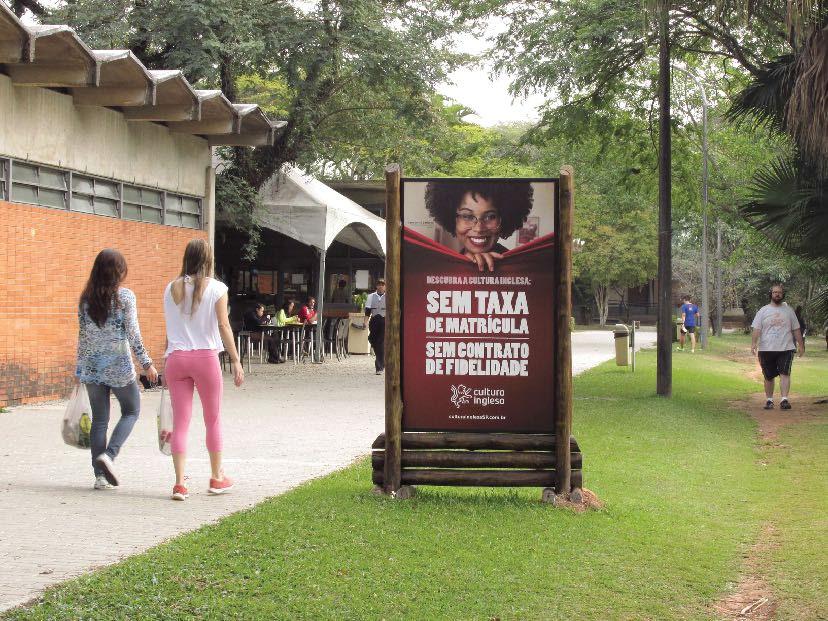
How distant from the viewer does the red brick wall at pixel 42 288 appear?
15641mm

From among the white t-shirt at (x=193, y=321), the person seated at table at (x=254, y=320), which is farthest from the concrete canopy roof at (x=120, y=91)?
the person seated at table at (x=254, y=320)

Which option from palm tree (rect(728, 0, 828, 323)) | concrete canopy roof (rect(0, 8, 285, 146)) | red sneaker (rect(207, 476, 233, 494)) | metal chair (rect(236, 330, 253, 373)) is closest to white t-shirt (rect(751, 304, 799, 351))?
palm tree (rect(728, 0, 828, 323))

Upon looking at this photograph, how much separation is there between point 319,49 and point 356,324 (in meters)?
9.69

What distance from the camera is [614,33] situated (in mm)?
19688

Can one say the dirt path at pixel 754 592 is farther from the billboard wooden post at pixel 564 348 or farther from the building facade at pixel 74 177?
the building facade at pixel 74 177

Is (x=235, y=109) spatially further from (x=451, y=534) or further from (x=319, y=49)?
(x=451, y=534)

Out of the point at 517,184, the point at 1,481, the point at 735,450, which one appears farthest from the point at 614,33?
the point at 1,481

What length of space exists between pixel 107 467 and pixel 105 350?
89 centimetres

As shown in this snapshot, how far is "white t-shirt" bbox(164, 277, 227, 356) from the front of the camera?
8.84 meters

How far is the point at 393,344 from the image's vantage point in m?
8.60

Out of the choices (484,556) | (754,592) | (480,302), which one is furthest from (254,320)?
(754,592)

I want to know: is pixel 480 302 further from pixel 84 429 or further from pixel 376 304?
pixel 376 304

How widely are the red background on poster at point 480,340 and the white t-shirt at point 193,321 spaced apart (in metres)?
1.43

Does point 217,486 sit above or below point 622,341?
below
